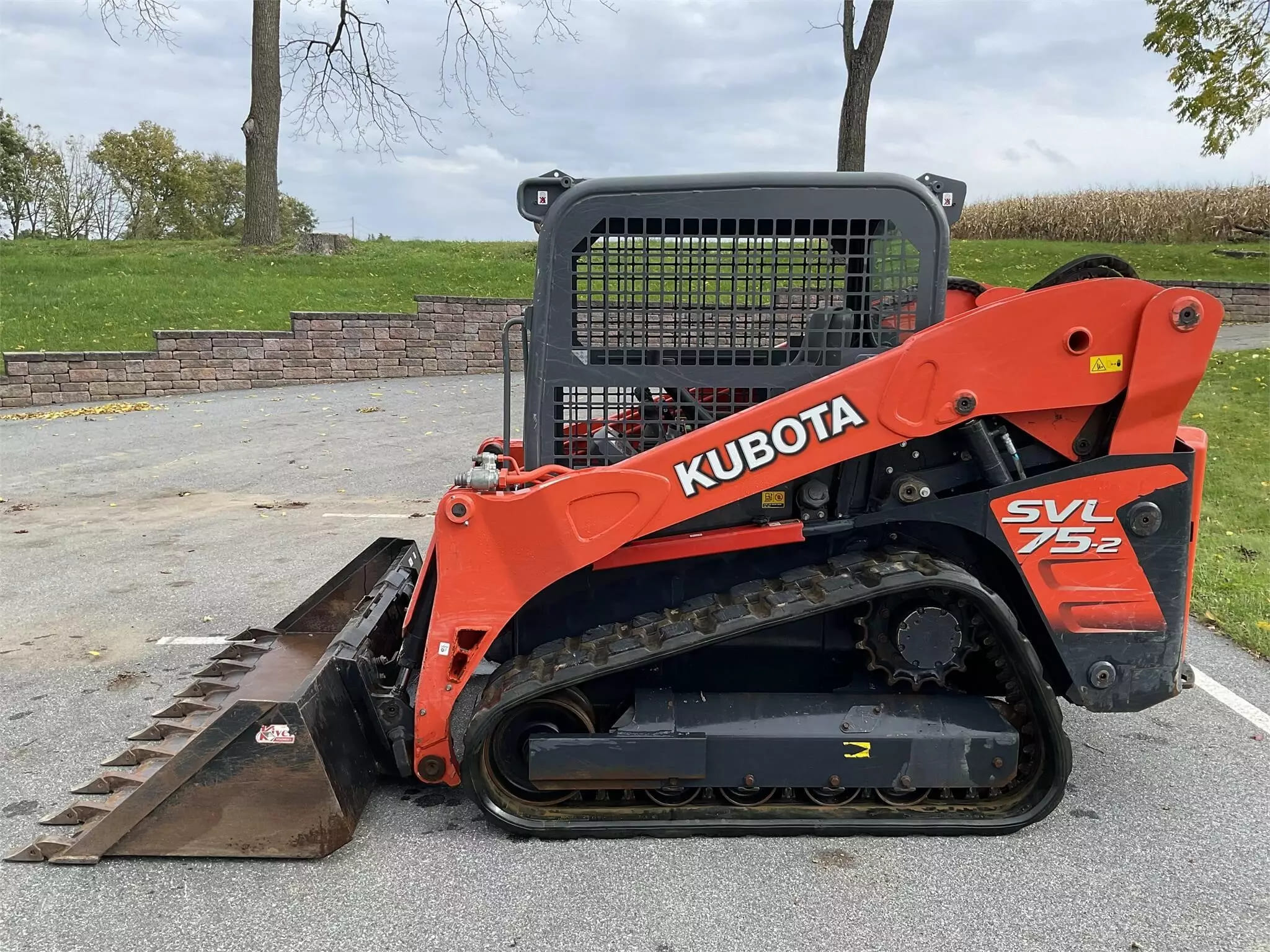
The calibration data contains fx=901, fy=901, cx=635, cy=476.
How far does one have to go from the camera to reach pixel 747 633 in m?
2.98

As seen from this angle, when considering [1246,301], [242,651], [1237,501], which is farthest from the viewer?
[1246,301]

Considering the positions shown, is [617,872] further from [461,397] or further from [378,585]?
[461,397]

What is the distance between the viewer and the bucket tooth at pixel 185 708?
Answer: 3.14 metres

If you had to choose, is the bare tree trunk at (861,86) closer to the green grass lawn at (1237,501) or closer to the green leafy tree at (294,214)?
the green grass lawn at (1237,501)

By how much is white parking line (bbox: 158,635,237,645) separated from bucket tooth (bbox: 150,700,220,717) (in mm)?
1509

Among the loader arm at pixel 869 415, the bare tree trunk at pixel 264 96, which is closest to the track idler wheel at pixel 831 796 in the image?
the loader arm at pixel 869 415

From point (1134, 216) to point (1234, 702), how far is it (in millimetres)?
27754

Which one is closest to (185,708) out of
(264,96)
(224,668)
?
(224,668)

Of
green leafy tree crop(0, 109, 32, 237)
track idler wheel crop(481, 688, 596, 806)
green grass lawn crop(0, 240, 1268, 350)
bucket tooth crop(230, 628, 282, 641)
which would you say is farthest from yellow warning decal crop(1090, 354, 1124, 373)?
green leafy tree crop(0, 109, 32, 237)

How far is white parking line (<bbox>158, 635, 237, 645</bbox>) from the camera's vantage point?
15.2 feet

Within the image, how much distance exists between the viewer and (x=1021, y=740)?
9.93 ft

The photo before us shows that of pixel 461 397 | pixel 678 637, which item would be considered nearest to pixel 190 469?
pixel 461 397

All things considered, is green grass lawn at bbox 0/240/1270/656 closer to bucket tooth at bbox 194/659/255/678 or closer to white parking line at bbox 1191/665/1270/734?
white parking line at bbox 1191/665/1270/734

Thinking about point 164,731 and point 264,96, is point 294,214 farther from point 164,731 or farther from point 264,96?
point 164,731
